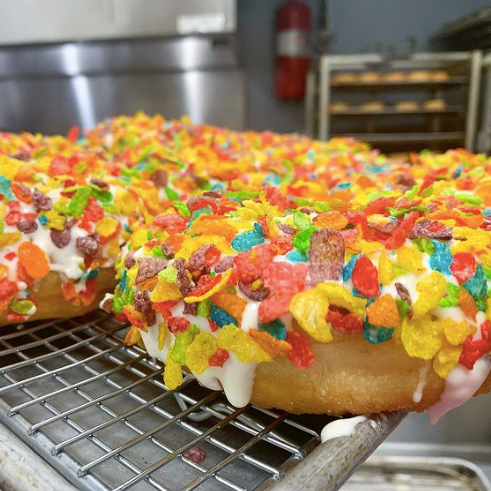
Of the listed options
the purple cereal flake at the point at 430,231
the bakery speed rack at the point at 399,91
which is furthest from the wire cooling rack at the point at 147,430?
the bakery speed rack at the point at 399,91

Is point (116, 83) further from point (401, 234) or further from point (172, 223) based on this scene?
point (401, 234)

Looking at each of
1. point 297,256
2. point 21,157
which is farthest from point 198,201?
point 21,157

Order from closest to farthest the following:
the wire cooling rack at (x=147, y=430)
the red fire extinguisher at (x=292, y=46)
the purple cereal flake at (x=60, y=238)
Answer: the wire cooling rack at (x=147, y=430) < the purple cereal flake at (x=60, y=238) < the red fire extinguisher at (x=292, y=46)

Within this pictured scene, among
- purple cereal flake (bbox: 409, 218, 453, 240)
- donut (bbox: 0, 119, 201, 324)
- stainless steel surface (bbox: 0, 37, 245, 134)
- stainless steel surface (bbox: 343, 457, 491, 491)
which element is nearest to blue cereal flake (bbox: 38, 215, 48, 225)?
donut (bbox: 0, 119, 201, 324)

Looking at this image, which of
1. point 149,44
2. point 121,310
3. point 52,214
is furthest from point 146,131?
point 149,44

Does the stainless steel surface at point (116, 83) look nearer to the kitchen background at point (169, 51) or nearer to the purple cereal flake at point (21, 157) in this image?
the kitchen background at point (169, 51)

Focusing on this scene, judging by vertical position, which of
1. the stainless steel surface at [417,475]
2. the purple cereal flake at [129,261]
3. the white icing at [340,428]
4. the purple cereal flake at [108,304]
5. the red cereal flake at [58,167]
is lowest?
the stainless steel surface at [417,475]

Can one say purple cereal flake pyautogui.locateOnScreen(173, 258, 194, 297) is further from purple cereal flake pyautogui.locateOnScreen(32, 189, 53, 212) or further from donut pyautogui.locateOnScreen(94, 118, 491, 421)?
purple cereal flake pyautogui.locateOnScreen(32, 189, 53, 212)
